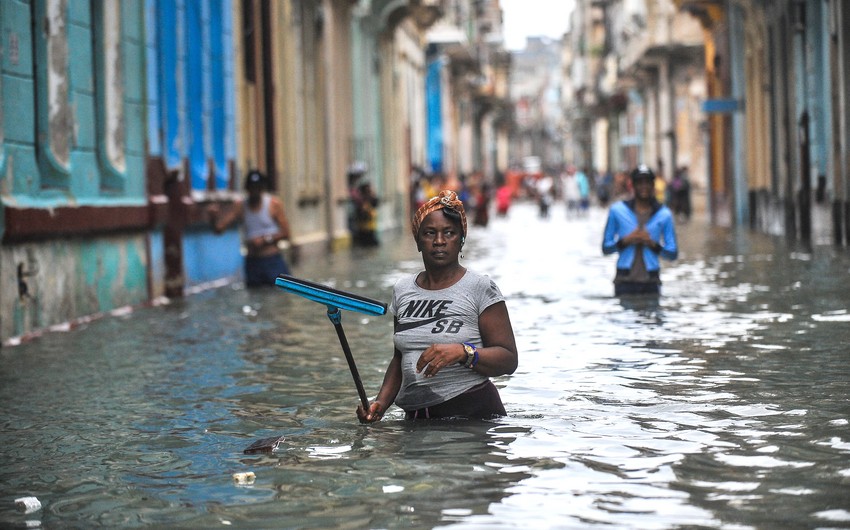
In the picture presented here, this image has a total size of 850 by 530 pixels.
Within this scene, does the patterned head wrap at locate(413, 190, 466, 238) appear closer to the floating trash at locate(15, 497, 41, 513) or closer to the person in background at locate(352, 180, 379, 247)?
the floating trash at locate(15, 497, 41, 513)

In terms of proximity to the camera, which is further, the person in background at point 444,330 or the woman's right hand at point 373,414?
the woman's right hand at point 373,414

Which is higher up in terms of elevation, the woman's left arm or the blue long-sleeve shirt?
the blue long-sleeve shirt

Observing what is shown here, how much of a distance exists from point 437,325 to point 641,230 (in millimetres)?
6677

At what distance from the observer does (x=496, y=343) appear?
269 inches

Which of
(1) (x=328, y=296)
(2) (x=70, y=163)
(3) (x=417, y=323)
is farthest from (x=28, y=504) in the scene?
(2) (x=70, y=163)

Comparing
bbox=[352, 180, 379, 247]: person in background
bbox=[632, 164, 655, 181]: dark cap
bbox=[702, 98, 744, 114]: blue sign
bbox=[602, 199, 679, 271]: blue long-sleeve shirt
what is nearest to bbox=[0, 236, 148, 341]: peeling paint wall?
bbox=[602, 199, 679, 271]: blue long-sleeve shirt

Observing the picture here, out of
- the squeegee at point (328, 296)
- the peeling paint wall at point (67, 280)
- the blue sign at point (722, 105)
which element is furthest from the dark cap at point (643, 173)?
the blue sign at point (722, 105)

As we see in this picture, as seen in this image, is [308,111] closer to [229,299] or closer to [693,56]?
[229,299]

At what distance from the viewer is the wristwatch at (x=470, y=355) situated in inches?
261

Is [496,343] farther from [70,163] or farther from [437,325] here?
[70,163]

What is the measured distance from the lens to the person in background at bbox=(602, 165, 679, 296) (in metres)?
13.1

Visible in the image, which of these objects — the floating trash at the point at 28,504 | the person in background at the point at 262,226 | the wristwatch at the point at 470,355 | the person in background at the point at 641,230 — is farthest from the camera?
the person in background at the point at 262,226

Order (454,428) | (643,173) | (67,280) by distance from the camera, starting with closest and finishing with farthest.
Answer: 1. (454,428)
2. (643,173)
3. (67,280)

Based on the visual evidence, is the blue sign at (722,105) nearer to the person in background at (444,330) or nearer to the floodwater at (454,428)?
the floodwater at (454,428)
